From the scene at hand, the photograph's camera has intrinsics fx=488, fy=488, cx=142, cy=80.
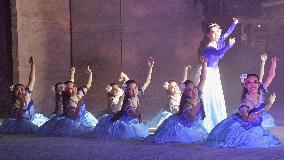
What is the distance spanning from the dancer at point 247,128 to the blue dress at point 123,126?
158 cm

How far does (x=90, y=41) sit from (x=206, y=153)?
6740 mm

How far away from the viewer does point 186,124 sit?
7.99 m

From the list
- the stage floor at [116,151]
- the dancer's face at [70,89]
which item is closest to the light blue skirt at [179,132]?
the stage floor at [116,151]

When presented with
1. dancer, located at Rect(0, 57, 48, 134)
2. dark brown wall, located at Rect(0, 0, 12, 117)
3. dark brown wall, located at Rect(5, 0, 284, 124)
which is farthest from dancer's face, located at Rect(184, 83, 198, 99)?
dark brown wall, located at Rect(0, 0, 12, 117)

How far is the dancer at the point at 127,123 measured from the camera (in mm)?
8492

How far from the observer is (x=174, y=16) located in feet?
41.1

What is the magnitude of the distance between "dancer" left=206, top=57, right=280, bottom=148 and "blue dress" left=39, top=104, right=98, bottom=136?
9.06ft

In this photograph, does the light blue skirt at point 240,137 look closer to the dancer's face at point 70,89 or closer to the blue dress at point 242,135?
the blue dress at point 242,135

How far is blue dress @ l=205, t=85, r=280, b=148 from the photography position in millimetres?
7082

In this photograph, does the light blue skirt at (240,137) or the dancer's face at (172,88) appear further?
the dancer's face at (172,88)

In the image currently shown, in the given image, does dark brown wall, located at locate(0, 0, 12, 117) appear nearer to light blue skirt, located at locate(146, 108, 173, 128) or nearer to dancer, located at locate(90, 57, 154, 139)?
light blue skirt, located at locate(146, 108, 173, 128)

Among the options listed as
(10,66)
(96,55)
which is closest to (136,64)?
(96,55)

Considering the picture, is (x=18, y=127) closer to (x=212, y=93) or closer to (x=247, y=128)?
(x=212, y=93)

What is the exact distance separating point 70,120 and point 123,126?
4.04ft
